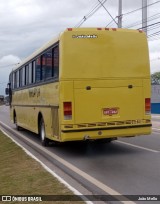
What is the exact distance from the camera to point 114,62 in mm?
12477

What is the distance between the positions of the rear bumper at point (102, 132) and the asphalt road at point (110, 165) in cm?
57

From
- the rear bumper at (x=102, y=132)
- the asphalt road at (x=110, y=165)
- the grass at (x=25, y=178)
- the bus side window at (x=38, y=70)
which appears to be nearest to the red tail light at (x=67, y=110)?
the rear bumper at (x=102, y=132)

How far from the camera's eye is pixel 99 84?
12.3 m

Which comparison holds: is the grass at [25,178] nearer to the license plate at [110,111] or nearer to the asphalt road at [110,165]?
the asphalt road at [110,165]

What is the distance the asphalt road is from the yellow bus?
0.63 metres

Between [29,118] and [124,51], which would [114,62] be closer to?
[124,51]

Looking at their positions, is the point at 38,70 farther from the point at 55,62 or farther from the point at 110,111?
the point at 110,111

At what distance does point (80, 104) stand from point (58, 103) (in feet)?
2.28

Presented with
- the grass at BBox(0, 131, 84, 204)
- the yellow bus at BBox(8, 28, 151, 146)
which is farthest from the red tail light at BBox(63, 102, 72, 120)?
the grass at BBox(0, 131, 84, 204)

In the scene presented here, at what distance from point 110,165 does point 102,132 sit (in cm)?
148

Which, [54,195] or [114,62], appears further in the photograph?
[114,62]

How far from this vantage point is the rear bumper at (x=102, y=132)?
1202 centimetres

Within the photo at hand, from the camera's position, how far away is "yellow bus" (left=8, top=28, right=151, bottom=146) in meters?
12.1

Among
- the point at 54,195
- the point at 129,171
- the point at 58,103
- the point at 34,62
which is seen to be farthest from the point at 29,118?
the point at 54,195
